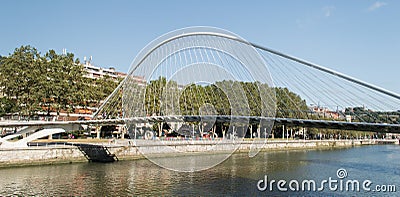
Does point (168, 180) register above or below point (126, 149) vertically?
below

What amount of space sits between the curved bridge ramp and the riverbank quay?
0.36 meters

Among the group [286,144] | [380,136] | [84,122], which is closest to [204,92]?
[286,144]

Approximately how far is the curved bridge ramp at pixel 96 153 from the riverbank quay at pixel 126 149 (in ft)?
1.18

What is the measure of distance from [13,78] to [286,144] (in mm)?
41169

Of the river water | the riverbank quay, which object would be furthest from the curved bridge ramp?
the river water

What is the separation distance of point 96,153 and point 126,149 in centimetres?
336

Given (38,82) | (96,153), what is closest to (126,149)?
(96,153)

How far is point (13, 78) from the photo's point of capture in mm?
38500

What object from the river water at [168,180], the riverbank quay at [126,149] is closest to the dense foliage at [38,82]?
the riverbank quay at [126,149]

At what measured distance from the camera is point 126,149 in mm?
36500

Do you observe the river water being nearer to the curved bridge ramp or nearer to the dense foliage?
the curved bridge ramp

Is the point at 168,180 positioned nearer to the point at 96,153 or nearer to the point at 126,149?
the point at 96,153

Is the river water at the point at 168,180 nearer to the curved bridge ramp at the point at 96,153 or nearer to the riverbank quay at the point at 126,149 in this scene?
the riverbank quay at the point at 126,149

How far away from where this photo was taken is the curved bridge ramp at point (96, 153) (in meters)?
33.4
